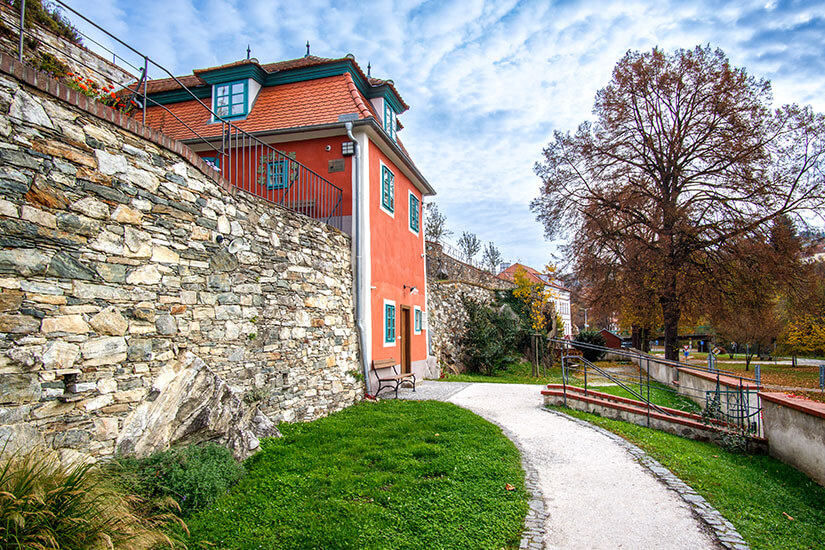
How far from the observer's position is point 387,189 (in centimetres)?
1182

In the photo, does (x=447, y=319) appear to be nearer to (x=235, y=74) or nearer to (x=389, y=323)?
(x=389, y=323)

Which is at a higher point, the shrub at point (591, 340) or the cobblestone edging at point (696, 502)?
the shrub at point (591, 340)

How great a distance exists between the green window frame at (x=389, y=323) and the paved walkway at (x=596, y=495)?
3678 mm

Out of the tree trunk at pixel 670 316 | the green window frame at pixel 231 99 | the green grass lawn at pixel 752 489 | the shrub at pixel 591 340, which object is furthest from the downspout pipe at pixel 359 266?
the shrub at pixel 591 340

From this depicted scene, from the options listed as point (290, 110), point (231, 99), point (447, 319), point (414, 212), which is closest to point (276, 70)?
point (231, 99)

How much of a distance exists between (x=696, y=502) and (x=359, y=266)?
7257mm

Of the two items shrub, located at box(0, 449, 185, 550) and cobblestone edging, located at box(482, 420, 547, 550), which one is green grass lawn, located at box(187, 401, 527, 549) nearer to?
cobblestone edging, located at box(482, 420, 547, 550)

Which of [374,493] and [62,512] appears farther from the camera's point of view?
[374,493]

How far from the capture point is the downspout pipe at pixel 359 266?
10.2 m

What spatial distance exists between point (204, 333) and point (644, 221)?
15984mm

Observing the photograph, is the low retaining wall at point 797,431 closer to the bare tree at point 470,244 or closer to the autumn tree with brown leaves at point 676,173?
the autumn tree with brown leaves at point 676,173

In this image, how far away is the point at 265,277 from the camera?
7.21 meters

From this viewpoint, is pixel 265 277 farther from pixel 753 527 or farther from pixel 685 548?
pixel 753 527

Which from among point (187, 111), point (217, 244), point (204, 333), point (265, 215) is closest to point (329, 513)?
point (204, 333)
